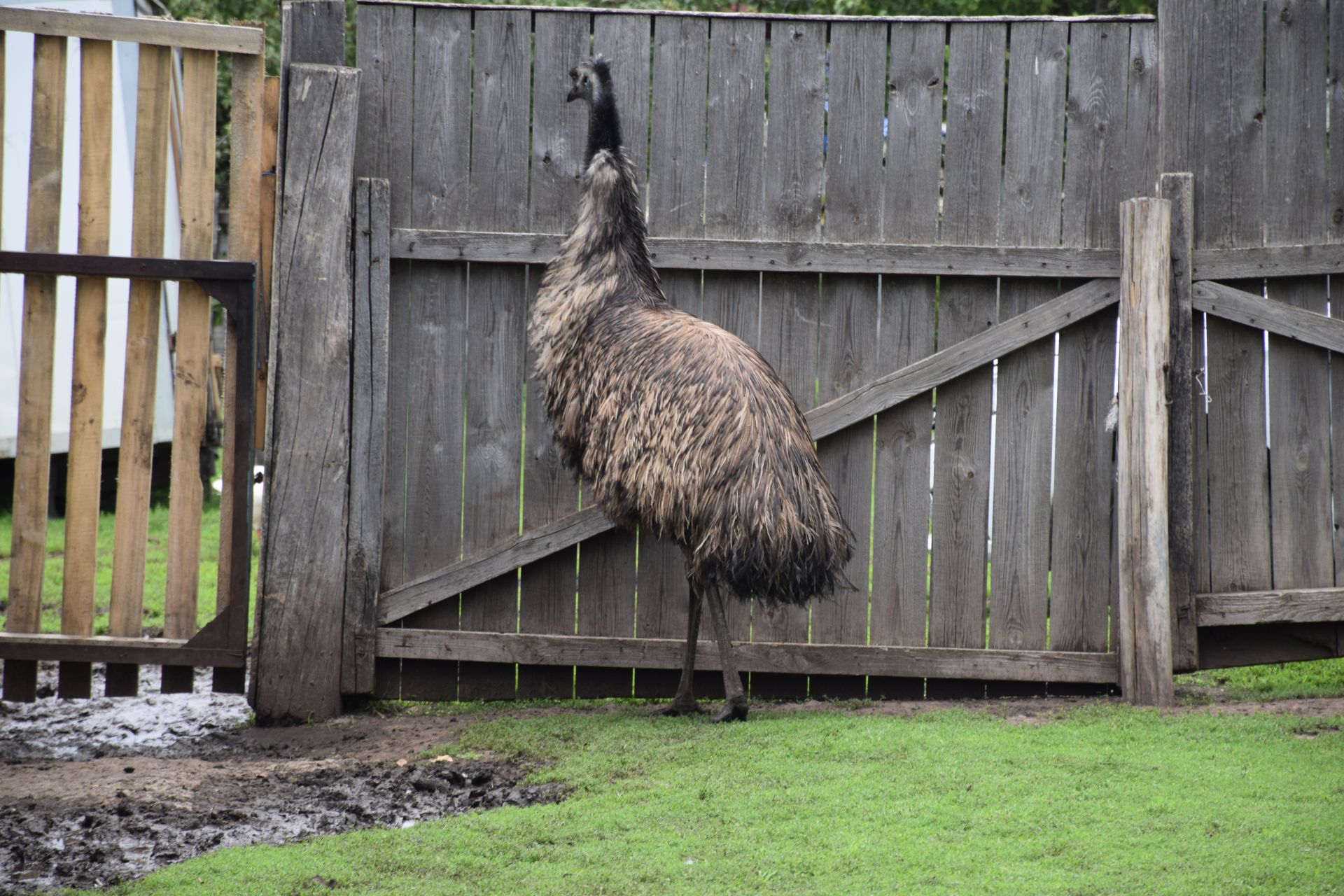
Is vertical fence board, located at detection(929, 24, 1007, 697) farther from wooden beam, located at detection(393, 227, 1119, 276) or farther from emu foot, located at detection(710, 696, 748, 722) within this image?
emu foot, located at detection(710, 696, 748, 722)

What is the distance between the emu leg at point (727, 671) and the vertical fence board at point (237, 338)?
204cm

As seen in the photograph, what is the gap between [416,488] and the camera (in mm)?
5691

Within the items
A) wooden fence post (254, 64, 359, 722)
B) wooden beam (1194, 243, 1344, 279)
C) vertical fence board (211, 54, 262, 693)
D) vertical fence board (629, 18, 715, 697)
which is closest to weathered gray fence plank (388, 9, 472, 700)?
wooden fence post (254, 64, 359, 722)

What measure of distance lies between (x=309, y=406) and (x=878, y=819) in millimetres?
2985

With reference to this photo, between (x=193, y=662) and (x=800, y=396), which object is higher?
(x=800, y=396)

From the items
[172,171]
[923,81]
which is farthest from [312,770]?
[172,171]

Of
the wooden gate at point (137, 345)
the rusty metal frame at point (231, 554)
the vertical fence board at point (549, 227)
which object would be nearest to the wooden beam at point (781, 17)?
the vertical fence board at point (549, 227)

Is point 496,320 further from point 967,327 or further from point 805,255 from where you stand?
point 967,327

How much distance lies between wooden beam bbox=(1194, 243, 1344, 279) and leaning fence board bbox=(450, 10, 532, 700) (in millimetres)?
3006

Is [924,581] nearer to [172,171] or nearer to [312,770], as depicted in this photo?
[312,770]

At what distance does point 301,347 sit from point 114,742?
6.11 feet

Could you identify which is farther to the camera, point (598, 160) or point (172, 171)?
point (172, 171)

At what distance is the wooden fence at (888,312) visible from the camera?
5.59m

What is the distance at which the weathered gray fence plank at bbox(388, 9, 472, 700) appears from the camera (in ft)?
18.4
